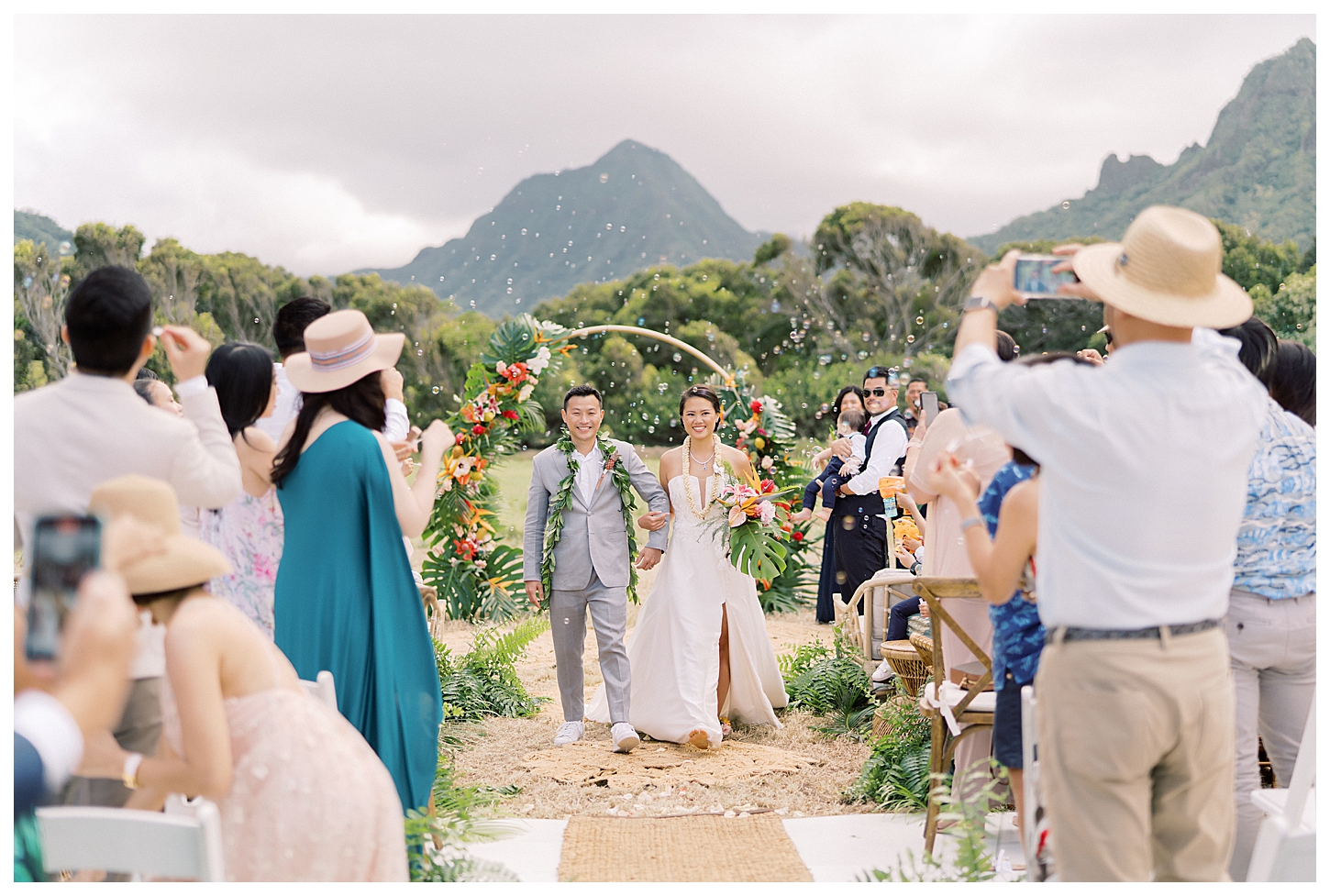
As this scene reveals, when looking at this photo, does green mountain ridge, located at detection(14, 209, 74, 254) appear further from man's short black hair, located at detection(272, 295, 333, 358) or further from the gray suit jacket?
man's short black hair, located at detection(272, 295, 333, 358)

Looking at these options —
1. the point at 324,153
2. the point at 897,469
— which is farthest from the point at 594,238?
the point at 897,469

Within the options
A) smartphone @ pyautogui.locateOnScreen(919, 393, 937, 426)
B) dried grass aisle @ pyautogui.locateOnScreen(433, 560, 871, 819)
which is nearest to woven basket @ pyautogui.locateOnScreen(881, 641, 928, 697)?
dried grass aisle @ pyautogui.locateOnScreen(433, 560, 871, 819)

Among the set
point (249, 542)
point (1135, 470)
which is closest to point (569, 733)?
point (249, 542)

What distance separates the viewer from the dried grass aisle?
4715 millimetres

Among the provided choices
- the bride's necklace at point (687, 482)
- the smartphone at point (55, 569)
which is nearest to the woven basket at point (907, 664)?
the bride's necklace at point (687, 482)

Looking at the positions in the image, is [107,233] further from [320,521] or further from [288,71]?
[320,521]

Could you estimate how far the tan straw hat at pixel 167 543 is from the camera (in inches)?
79.7

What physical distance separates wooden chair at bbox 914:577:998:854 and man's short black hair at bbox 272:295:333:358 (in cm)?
257

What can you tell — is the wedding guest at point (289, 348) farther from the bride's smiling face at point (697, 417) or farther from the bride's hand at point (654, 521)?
the bride's smiling face at point (697, 417)

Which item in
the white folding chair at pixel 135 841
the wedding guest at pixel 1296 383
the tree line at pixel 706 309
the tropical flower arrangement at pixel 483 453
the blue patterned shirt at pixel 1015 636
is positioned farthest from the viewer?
the tree line at pixel 706 309

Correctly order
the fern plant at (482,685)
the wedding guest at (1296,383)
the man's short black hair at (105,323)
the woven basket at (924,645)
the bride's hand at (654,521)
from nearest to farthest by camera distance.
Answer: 1. the man's short black hair at (105,323)
2. the wedding guest at (1296,383)
3. the woven basket at (924,645)
4. the bride's hand at (654,521)
5. the fern plant at (482,685)

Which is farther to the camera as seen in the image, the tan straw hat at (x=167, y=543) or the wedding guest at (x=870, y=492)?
the wedding guest at (x=870, y=492)

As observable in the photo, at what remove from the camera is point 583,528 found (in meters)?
5.79

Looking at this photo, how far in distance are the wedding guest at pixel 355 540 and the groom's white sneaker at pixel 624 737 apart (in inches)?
86.9
